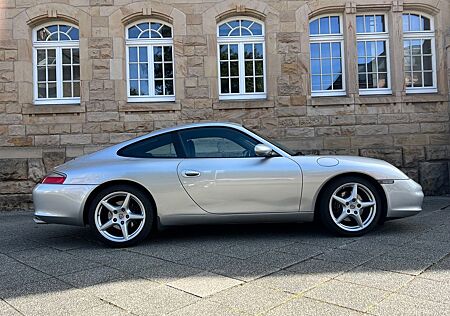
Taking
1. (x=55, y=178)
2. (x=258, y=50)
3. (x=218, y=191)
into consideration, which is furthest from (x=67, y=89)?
(x=218, y=191)

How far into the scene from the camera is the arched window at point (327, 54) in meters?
9.37

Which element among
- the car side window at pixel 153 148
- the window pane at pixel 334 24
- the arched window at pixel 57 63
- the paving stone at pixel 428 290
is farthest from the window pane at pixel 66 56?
the paving stone at pixel 428 290

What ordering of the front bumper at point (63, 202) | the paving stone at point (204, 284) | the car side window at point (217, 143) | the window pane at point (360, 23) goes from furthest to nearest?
1. the window pane at point (360, 23)
2. the car side window at point (217, 143)
3. the front bumper at point (63, 202)
4. the paving stone at point (204, 284)

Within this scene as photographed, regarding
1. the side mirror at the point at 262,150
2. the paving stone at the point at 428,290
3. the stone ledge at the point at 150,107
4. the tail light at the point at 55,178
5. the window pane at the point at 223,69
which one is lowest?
the paving stone at the point at 428,290

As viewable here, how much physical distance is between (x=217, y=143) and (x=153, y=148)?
76cm

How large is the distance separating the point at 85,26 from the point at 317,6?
497 centimetres

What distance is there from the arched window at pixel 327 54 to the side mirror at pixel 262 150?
492 cm

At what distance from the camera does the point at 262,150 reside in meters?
4.79

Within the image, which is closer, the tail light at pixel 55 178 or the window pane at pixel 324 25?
the tail light at pixel 55 178

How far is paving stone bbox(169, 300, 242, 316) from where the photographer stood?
2.91 metres

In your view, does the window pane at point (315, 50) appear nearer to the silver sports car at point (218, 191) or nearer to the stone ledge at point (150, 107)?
the stone ledge at point (150, 107)

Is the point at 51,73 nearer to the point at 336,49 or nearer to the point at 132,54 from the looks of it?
the point at 132,54

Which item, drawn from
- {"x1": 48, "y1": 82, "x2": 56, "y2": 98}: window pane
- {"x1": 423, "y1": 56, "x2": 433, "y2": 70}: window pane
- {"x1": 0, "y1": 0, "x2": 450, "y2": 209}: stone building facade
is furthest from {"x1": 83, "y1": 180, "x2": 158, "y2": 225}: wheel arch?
{"x1": 423, "y1": 56, "x2": 433, "y2": 70}: window pane

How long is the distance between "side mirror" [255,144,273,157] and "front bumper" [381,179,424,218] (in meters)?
1.37
